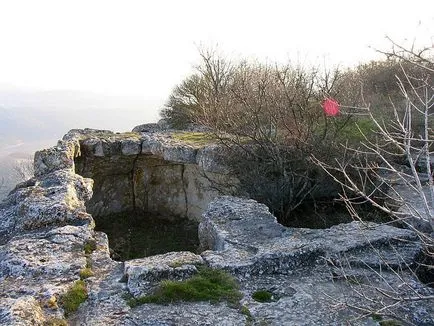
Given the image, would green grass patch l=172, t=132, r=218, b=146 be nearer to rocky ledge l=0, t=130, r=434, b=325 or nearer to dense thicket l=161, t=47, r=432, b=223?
dense thicket l=161, t=47, r=432, b=223

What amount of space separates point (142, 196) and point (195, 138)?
2.09m

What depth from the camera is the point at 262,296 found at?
4.66m

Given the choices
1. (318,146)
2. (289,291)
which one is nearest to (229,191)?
(318,146)

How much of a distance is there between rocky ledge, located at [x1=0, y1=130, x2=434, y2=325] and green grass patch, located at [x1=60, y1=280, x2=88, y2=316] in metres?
0.03

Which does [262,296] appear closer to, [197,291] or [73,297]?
[197,291]

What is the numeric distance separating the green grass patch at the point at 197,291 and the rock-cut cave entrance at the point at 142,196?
647 cm

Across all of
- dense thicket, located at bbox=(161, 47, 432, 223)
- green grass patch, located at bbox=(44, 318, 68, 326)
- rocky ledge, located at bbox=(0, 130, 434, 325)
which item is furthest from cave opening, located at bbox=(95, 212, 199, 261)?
green grass patch, located at bbox=(44, 318, 68, 326)

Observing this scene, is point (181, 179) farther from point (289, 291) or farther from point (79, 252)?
point (289, 291)

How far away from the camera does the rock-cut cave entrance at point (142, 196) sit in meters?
11.9

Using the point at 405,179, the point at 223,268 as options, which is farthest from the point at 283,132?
the point at 405,179

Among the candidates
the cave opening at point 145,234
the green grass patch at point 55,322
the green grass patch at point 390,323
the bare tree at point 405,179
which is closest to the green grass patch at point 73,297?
the green grass patch at point 55,322

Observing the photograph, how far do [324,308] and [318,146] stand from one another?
17.2 ft

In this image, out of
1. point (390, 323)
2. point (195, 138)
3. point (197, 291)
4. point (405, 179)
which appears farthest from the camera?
point (195, 138)

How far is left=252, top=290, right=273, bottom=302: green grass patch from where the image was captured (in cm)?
462
